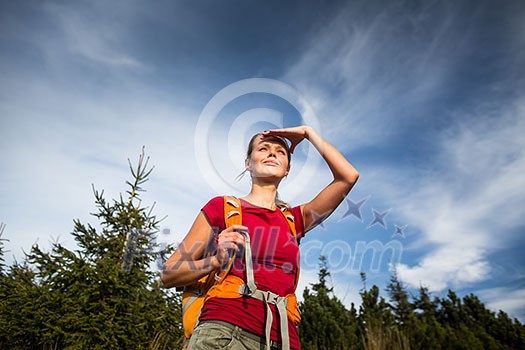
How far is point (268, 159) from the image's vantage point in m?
2.41

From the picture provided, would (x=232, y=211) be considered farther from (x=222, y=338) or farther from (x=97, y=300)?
(x=97, y=300)

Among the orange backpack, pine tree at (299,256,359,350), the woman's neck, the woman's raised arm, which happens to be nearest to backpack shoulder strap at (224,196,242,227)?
the woman's neck

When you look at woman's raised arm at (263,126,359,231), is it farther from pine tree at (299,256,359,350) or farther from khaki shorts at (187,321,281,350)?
pine tree at (299,256,359,350)

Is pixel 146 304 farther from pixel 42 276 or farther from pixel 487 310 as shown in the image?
pixel 487 310

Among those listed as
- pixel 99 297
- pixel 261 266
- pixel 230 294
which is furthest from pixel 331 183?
pixel 99 297

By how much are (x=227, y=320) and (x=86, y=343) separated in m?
5.70

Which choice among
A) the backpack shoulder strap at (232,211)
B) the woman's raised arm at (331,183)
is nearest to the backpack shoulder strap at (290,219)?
the woman's raised arm at (331,183)

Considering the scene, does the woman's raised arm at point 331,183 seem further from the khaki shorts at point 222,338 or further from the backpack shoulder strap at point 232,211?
the khaki shorts at point 222,338

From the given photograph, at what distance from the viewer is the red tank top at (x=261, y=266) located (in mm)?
1630

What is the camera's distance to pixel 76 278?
6.42m

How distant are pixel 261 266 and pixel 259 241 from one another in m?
0.15

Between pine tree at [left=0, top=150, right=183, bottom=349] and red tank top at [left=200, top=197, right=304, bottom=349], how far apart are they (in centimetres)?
531

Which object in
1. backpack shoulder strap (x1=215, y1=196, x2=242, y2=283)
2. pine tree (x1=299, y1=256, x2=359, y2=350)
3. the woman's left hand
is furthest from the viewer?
pine tree (x1=299, y1=256, x2=359, y2=350)

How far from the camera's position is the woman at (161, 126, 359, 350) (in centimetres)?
160
